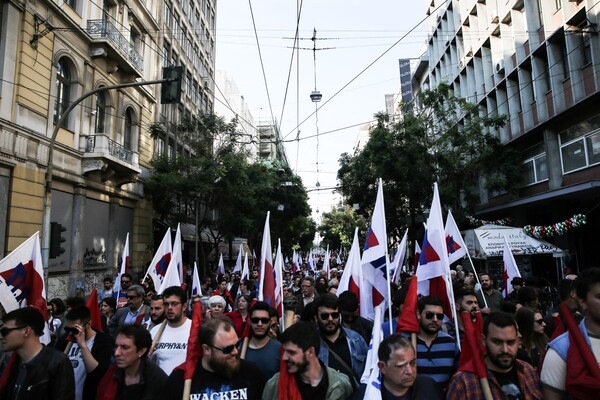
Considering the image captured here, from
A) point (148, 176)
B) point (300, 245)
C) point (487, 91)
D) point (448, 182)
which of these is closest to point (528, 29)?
point (487, 91)

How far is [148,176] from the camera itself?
73.6ft

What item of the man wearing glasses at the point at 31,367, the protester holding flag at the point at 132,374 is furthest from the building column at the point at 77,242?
the protester holding flag at the point at 132,374

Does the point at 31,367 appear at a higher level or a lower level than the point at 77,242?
lower

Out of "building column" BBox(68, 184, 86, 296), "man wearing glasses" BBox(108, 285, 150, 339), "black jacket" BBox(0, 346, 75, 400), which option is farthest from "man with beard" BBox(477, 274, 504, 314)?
"building column" BBox(68, 184, 86, 296)

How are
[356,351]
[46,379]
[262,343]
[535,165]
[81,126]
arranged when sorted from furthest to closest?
[535,165] < [81,126] < [356,351] < [262,343] < [46,379]

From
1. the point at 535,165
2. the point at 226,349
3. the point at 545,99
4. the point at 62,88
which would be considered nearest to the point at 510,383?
the point at 226,349

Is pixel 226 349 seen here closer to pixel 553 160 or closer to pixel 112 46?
pixel 112 46

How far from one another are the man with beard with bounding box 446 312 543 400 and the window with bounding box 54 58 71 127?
1604cm

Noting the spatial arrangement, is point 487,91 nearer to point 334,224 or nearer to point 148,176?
point 148,176

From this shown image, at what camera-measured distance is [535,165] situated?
1934 cm

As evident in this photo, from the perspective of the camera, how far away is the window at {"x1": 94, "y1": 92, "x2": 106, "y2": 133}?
18062 mm

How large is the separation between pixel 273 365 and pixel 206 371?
89 centimetres

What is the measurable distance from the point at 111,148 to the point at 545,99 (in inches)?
694

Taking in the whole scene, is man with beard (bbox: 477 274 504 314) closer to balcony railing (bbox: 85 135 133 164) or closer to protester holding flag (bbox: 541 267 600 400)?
protester holding flag (bbox: 541 267 600 400)
